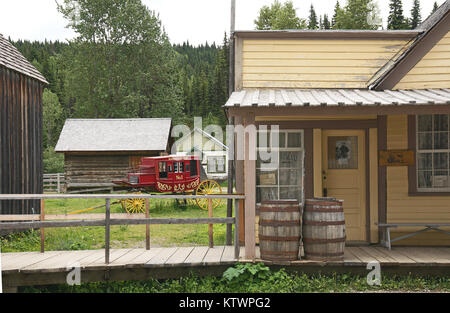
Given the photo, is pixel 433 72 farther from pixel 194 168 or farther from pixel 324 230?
pixel 194 168

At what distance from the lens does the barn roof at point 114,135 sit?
26.5 meters

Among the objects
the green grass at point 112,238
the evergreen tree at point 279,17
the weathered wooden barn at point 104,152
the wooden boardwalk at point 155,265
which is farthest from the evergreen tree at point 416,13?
the wooden boardwalk at point 155,265

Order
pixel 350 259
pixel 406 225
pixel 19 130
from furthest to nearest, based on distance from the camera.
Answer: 1. pixel 19 130
2. pixel 406 225
3. pixel 350 259

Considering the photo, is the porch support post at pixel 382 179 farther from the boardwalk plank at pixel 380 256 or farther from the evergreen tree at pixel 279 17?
the evergreen tree at pixel 279 17

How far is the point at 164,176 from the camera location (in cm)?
1844

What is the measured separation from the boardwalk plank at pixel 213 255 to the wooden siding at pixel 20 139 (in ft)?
17.4

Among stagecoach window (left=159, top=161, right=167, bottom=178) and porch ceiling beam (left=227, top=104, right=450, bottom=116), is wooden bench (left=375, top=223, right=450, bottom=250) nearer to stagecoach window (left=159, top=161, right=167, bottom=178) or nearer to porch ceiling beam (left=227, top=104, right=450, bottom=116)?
porch ceiling beam (left=227, top=104, right=450, bottom=116)

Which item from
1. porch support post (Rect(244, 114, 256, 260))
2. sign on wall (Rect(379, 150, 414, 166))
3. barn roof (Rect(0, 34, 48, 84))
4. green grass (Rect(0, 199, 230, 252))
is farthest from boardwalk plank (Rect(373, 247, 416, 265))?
barn roof (Rect(0, 34, 48, 84))

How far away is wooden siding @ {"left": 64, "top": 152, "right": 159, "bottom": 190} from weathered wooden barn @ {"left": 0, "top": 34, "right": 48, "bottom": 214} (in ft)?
47.1

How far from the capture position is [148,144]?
26.5 m

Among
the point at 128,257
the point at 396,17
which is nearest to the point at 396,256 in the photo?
the point at 128,257

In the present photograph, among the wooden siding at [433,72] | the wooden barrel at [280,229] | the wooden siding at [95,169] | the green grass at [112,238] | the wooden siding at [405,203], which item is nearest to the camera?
the wooden barrel at [280,229]

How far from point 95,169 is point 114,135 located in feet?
7.61
